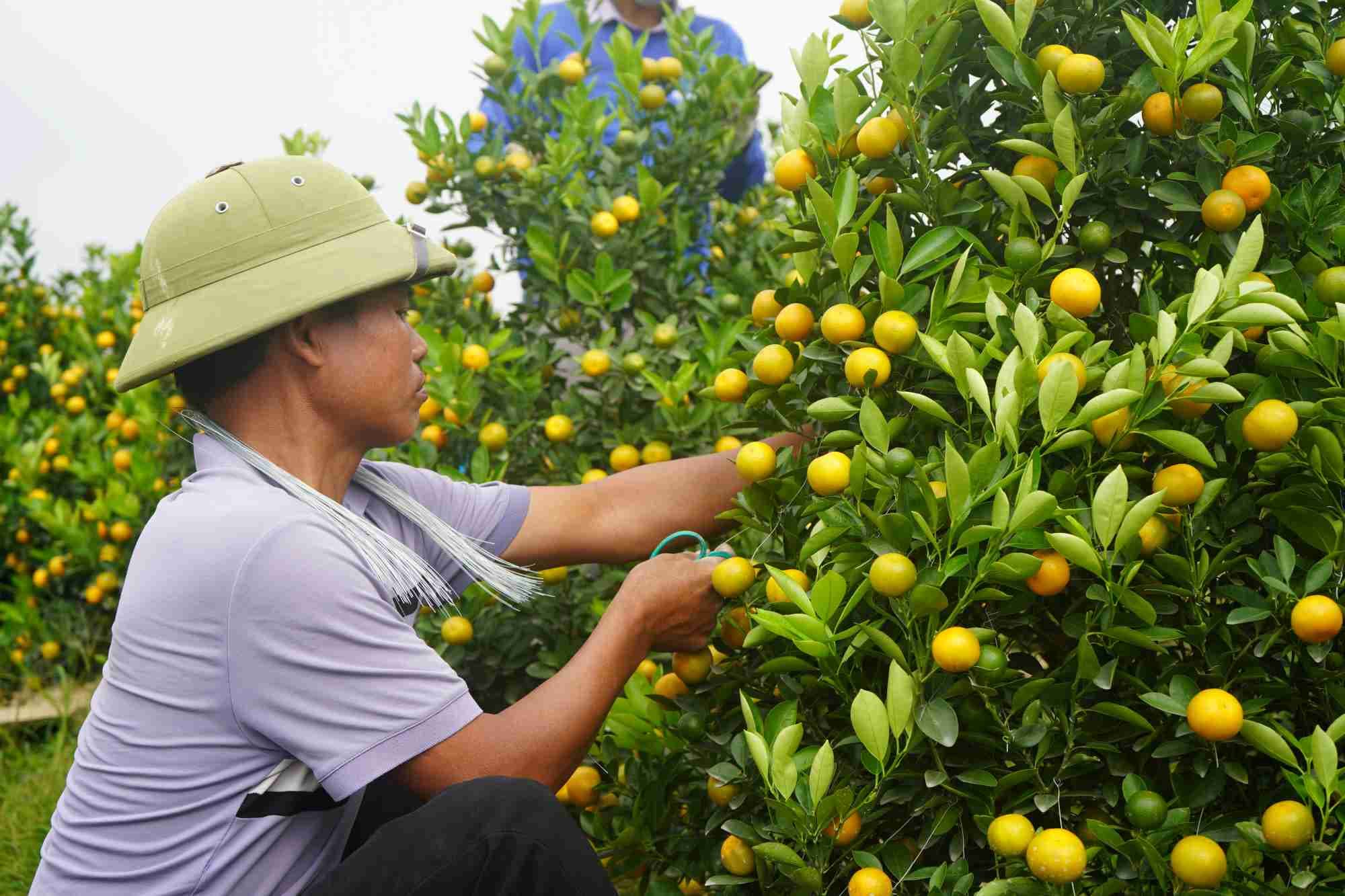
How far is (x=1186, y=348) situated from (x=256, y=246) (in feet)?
4.65

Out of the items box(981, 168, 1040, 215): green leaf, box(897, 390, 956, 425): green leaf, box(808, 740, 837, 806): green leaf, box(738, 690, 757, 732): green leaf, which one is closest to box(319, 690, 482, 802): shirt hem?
box(738, 690, 757, 732): green leaf

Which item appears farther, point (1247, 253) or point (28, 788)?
point (28, 788)

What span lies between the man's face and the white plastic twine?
144 millimetres

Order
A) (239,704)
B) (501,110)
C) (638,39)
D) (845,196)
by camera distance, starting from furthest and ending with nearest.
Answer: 1. (638,39)
2. (501,110)
3. (239,704)
4. (845,196)

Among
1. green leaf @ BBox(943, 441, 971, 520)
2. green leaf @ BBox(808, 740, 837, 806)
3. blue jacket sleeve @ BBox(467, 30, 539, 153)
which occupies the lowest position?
green leaf @ BBox(808, 740, 837, 806)

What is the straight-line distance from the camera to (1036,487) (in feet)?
4.45

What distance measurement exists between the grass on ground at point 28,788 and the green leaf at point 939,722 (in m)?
2.82

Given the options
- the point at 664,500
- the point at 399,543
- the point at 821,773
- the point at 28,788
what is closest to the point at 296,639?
the point at 399,543

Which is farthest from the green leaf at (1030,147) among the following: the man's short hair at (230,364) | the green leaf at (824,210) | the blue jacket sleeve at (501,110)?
the blue jacket sleeve at (501,110)

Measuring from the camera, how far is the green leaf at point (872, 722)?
1.35 meters

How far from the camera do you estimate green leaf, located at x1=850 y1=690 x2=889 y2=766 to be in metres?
1.35

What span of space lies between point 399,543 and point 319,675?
1.33ft

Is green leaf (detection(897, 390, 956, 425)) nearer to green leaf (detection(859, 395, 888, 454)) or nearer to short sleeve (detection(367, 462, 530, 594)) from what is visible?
green leaf (detection(859, 395, 888, 454))

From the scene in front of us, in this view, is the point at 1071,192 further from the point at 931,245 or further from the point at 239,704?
the point at 239,704
